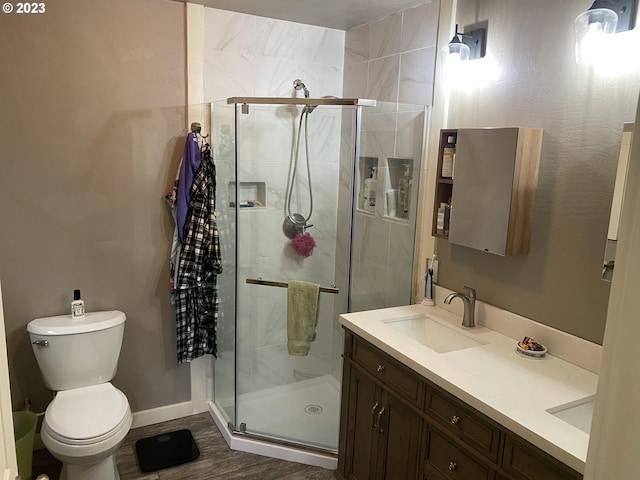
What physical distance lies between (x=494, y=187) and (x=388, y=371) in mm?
899

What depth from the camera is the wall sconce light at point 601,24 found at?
1.60 metres

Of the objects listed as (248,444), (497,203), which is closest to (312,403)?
(248,444)

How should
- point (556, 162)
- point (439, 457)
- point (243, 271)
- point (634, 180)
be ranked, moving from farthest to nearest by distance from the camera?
point (243, 271), point (556, 162), point (439, 457), point (634, 180)

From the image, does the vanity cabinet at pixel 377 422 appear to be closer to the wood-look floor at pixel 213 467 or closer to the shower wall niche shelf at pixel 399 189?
the wood-look floor at pixel 213 467

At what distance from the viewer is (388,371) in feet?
6.68

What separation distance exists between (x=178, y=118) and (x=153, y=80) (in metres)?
0.24

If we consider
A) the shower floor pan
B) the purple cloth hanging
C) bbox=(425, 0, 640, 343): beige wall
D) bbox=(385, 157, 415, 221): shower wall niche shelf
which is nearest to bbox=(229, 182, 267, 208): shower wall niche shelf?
the purple cloth hanging

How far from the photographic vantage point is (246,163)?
110 inches

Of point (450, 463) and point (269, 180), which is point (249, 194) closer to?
point (269, 180)

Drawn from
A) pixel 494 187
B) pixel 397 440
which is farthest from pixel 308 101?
pixel 397 440

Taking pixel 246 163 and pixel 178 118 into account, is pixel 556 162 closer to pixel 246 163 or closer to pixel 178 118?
Answer: pixel 246 163

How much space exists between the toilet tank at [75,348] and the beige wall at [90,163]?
7.4 inches

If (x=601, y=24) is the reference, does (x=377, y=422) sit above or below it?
below

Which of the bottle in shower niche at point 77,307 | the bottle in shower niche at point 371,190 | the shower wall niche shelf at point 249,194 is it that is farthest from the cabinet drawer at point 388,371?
the bottle in shower niche at point 77,307
